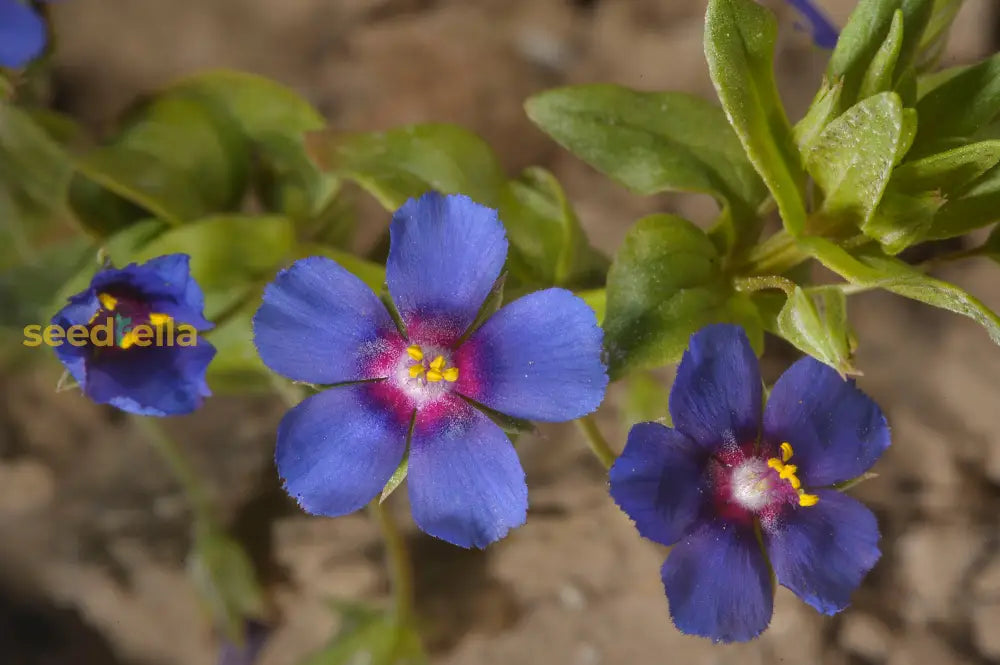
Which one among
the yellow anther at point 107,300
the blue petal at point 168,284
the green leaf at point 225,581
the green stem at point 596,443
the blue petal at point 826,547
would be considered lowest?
the green leaf at point 225,581

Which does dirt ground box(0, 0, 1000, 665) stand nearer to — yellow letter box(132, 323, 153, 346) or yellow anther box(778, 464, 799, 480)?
yellow anther box(778, 464, 799, 480)

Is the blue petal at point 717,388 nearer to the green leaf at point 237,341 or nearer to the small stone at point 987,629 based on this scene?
the green leaf at point 237,341

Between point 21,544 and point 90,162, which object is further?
point 21,544

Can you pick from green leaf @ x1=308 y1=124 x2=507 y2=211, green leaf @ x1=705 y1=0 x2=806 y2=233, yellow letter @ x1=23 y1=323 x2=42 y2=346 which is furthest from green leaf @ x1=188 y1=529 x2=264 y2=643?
green leaf @ x1=705 y1=0 x2=806 y2=233

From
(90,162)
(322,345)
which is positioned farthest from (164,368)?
(90,162)

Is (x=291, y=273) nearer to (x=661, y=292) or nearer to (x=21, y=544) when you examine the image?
(x=661, y=292)

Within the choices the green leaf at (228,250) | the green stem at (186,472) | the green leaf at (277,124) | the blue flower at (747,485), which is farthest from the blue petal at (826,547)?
the green stem at (186,472)
